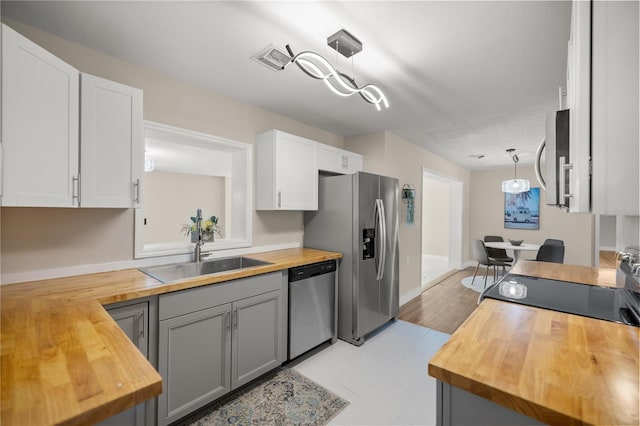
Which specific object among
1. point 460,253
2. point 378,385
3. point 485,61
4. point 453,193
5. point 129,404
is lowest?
point 378,385

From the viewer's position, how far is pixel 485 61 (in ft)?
6.61

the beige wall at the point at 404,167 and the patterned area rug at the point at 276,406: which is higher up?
the beige wall at the point at 404,167

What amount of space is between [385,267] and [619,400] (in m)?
2.57

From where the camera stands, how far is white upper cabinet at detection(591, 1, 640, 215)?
0.83 meters

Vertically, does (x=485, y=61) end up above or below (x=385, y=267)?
above

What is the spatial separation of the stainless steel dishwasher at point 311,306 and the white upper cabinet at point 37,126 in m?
1.64

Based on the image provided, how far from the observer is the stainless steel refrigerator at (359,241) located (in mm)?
2863

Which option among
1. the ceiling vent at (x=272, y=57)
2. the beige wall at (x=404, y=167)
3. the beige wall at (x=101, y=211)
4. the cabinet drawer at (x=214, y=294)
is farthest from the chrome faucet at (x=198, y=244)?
the beige wall at (x=404, y=167)

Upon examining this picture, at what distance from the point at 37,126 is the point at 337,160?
8.61ft

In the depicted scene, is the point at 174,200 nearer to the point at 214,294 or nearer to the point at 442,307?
the point at 214,294

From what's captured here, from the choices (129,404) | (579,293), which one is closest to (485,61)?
(579,293)

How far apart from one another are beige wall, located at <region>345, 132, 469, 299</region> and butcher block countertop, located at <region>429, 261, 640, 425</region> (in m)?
2.85

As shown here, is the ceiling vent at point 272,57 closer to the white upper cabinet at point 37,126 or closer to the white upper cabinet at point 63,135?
A: the white upper cabinet at point 63,135

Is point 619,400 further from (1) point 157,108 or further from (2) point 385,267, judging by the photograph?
(1) point 157,108
